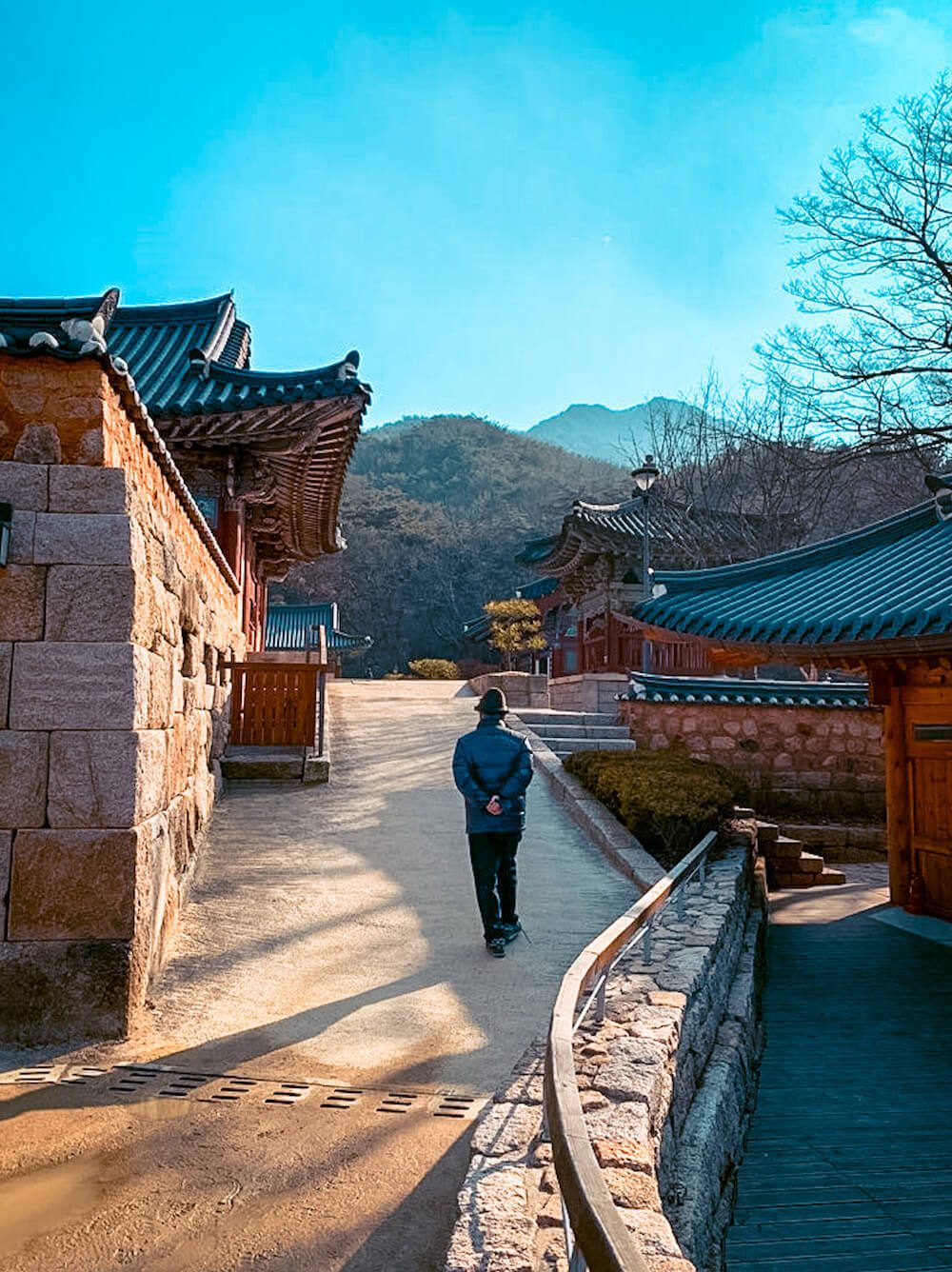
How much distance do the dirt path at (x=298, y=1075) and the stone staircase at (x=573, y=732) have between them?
5.56 meters

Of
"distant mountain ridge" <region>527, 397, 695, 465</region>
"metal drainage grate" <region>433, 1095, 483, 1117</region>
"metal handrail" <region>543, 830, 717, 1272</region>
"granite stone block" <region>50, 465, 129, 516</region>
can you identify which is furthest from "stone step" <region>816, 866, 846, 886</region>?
"distant mountain ridge" <region>527, 397, 695, 465</region>

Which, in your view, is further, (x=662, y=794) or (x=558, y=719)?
(x=558, y=719)

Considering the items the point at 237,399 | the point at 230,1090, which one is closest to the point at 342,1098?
the point at 230,1090

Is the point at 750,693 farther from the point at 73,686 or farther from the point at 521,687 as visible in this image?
the point at 73,686

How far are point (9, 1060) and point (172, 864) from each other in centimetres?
165

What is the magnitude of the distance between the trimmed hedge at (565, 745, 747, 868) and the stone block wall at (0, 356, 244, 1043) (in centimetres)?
503

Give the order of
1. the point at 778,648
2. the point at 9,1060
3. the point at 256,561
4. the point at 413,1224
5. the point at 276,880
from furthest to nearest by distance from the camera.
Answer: the point at 256,561
the point at 778,648
the point at 276,880
the point at 9,1060
the point at 413,1224

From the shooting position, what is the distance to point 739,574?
9.16 m

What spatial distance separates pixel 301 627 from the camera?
35.9 metres

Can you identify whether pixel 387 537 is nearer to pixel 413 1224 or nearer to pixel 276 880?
pixel 276 880

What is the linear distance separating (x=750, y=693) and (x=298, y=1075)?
11825 mm

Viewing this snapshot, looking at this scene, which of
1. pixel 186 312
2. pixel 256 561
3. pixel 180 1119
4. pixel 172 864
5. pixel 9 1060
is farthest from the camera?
pixel 256 561

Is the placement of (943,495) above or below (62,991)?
above

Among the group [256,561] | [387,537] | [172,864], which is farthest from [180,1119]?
[387,537]
